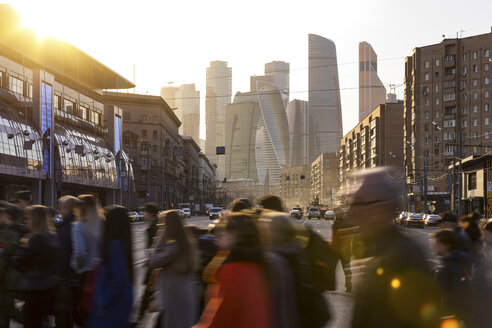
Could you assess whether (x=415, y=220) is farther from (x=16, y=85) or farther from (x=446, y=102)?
(x=446, y=102)

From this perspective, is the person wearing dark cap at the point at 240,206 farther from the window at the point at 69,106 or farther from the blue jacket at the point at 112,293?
the window at the point at 69,106

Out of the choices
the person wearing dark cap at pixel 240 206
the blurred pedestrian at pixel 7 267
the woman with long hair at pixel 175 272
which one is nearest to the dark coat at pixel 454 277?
the person wearing dark cap at pixel 240 206

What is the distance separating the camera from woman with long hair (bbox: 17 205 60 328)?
7047 millimetres

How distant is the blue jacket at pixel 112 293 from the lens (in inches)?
219

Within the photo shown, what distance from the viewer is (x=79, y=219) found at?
742 cm

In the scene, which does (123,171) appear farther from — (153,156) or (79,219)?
(79,219)

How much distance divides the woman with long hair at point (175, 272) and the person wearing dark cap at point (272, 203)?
1.05 meters

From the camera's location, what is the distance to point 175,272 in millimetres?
6461

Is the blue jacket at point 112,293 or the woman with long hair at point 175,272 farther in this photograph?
the woman with long hair at point 175,272

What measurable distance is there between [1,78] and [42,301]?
5026 cm

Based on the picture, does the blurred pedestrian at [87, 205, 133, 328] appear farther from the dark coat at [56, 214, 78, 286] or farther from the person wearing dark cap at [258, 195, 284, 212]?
the dark coat at [56, 214, 78, 286]

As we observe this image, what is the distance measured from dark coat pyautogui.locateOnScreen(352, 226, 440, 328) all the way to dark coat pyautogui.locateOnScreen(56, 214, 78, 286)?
5317 mm

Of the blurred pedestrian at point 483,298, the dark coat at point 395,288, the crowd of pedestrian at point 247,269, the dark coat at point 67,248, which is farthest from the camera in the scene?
the dark coat at point 67,248

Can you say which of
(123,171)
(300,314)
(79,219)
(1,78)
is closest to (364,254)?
(300,314)
